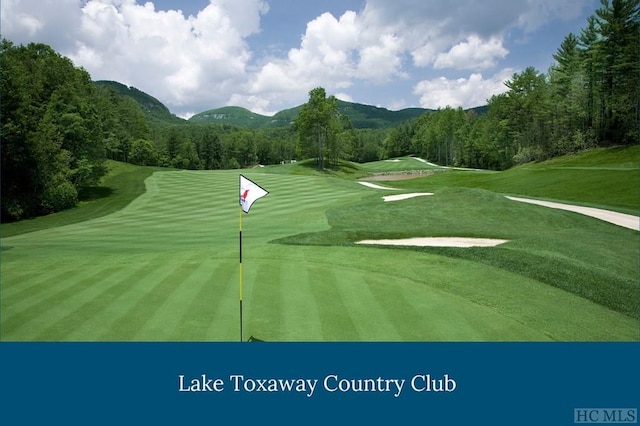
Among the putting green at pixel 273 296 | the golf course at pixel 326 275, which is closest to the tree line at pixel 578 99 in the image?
the golf course at pixel 326 275

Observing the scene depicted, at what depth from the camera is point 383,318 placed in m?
6.62

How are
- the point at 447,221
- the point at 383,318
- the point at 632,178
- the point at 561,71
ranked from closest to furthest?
the point at 383,318
the point at 447,221
the point at 632,178
the point at 561,71

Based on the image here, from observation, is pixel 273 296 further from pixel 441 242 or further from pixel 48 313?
A: pixel 441 242

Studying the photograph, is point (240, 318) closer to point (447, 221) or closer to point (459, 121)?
point (447, 221)

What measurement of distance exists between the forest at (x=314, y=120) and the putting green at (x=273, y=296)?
8.73 meters

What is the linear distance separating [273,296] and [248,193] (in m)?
2.04

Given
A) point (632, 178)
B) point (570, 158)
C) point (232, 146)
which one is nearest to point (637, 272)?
point (632, 178)

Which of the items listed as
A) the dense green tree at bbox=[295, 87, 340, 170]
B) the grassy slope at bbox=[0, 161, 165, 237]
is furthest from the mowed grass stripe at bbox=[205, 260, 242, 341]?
the dense green tree at bbox=[295, 87, 340, 170]

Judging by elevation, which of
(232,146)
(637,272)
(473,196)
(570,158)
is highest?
(232,146)

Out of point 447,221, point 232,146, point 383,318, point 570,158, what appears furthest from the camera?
point 232,146

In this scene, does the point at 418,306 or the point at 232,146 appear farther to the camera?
the point at 232,146

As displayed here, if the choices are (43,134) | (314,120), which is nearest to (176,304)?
(43,134)

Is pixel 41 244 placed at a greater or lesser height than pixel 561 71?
lesser

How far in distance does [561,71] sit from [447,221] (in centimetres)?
3975
